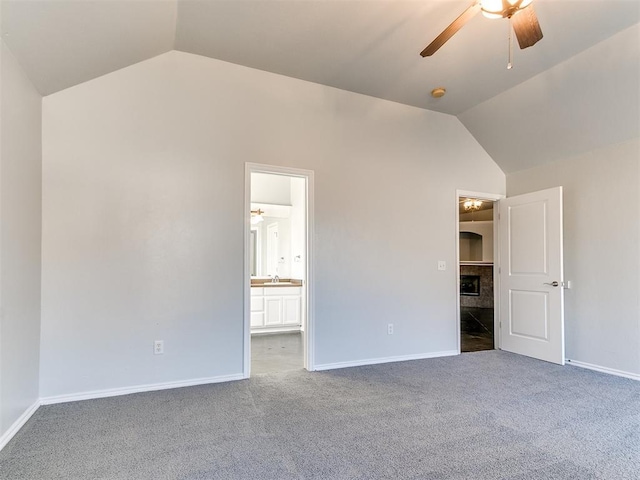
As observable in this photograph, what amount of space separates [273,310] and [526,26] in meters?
4.80

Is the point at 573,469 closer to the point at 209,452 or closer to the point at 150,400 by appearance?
the point at 209,452

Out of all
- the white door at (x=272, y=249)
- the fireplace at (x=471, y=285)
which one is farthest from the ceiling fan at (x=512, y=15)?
the fireplace at (x=471, y=285)

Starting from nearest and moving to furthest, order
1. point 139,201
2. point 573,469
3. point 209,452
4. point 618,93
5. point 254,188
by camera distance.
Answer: point 573,469 < point 209,452 < point 139,201 < point 618,93 < point 254,188

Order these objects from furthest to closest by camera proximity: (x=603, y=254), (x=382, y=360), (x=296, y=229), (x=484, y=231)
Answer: (x=484, y=231) < (x=296, y=229) < (x=382, y=360) < (x=603, y=254)

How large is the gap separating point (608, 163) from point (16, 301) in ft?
18.2

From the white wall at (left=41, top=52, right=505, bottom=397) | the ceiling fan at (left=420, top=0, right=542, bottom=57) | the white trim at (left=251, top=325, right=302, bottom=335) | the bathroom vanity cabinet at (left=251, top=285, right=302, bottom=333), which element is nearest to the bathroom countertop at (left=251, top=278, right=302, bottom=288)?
the bathroom vanity cabinet at (left=251, top=285, right=302, bottom=333)

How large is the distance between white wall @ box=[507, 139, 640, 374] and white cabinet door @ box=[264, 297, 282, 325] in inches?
156

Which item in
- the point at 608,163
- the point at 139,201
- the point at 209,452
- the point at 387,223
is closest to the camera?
the point at 209,452

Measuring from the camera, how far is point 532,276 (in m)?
4.29

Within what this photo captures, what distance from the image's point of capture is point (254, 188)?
624cm

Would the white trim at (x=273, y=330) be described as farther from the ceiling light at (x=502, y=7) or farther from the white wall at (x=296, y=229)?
the ceiling light at (x=502, y=7)

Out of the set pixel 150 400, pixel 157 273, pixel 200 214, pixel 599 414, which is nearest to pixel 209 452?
pixel 150 400

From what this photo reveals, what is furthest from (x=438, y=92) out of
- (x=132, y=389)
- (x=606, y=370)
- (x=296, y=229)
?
(x=132, y=389)

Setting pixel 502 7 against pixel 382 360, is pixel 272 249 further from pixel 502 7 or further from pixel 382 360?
pixel 502 7
